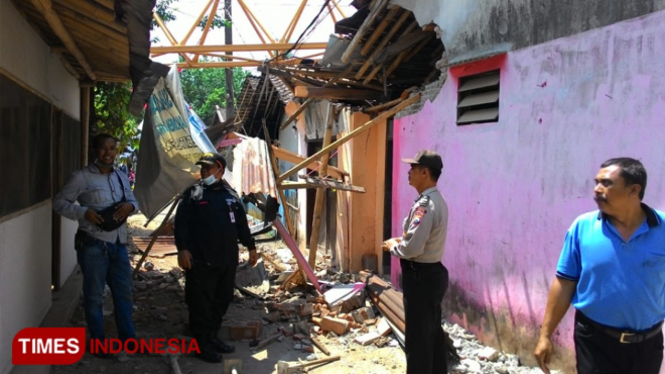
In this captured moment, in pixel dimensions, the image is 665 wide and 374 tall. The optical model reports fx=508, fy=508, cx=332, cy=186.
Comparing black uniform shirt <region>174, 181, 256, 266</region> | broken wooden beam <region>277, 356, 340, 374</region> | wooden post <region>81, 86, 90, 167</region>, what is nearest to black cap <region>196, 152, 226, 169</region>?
black uniform shirt <region>174, 181, 256, 266</region>

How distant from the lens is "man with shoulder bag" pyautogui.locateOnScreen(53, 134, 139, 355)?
3955mm

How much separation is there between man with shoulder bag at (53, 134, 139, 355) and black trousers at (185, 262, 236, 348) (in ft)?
1.73

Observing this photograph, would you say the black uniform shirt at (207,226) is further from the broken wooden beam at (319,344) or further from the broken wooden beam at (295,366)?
the broken wooden beam at (319,344)

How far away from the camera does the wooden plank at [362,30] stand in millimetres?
5957

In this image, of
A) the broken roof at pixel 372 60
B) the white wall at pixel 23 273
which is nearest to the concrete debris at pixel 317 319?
the white wall at pixel 23 273

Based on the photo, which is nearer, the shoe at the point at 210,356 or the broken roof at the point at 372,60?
the shoe at the point at 210,356

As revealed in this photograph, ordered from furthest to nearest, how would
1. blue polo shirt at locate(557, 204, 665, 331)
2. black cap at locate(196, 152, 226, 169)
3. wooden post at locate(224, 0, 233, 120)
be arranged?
wooden post at locate(224, 0, 233, 120), black cap at locate(196, 152, 226, 169), blue polo shirt at locate(557, 204, 665, 331)

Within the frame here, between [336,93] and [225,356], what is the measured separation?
14.3ft

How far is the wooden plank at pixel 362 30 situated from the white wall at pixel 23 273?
3.85m

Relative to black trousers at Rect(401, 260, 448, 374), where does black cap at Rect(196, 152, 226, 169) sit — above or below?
above

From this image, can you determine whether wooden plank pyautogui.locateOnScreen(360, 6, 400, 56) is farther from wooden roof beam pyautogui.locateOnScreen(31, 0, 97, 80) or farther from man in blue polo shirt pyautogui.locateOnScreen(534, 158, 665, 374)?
man in blue polo shirt pyautogui.locateOnScreen(534, 158, 665, 374)

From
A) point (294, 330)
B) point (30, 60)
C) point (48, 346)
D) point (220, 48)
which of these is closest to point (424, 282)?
point (294, 330)

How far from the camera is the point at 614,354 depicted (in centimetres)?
244

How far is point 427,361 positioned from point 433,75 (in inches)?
177
